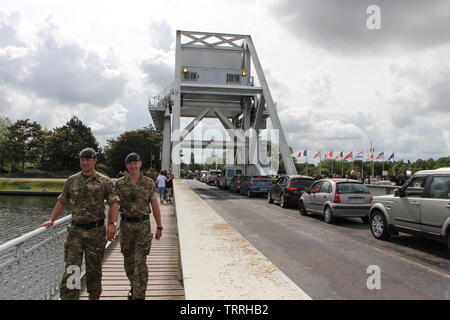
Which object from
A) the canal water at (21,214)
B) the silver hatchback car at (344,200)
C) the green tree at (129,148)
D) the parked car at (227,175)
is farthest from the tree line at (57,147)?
the silver hatchback car at (344,200)

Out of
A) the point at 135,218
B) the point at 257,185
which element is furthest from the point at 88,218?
the point at 257,185

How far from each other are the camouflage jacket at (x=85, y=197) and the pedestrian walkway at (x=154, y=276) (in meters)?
1.45

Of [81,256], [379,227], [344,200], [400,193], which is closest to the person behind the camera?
[81,256]

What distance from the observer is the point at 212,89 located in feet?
122

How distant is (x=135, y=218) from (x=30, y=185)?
172 feet

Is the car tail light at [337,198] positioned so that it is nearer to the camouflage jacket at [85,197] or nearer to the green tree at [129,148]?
the camouflage jacket at [85,197]

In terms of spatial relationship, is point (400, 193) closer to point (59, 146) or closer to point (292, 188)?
point (292, 188)

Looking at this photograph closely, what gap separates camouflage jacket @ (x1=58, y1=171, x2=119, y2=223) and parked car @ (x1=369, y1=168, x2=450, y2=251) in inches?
256

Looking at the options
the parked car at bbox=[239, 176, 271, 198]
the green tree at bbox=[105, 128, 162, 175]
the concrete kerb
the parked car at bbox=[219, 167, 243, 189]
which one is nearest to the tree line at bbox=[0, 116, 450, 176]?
the green tree at bbox=[105, 128, 162, 175]

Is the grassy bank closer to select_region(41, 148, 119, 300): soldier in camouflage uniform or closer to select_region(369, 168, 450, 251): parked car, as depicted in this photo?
select_region(369, 168, 450, 251): parked car

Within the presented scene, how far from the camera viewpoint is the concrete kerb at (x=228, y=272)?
300 centimetres

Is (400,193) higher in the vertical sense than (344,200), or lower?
higher

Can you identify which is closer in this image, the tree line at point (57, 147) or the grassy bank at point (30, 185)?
the grassy bank at point (30, 185)
